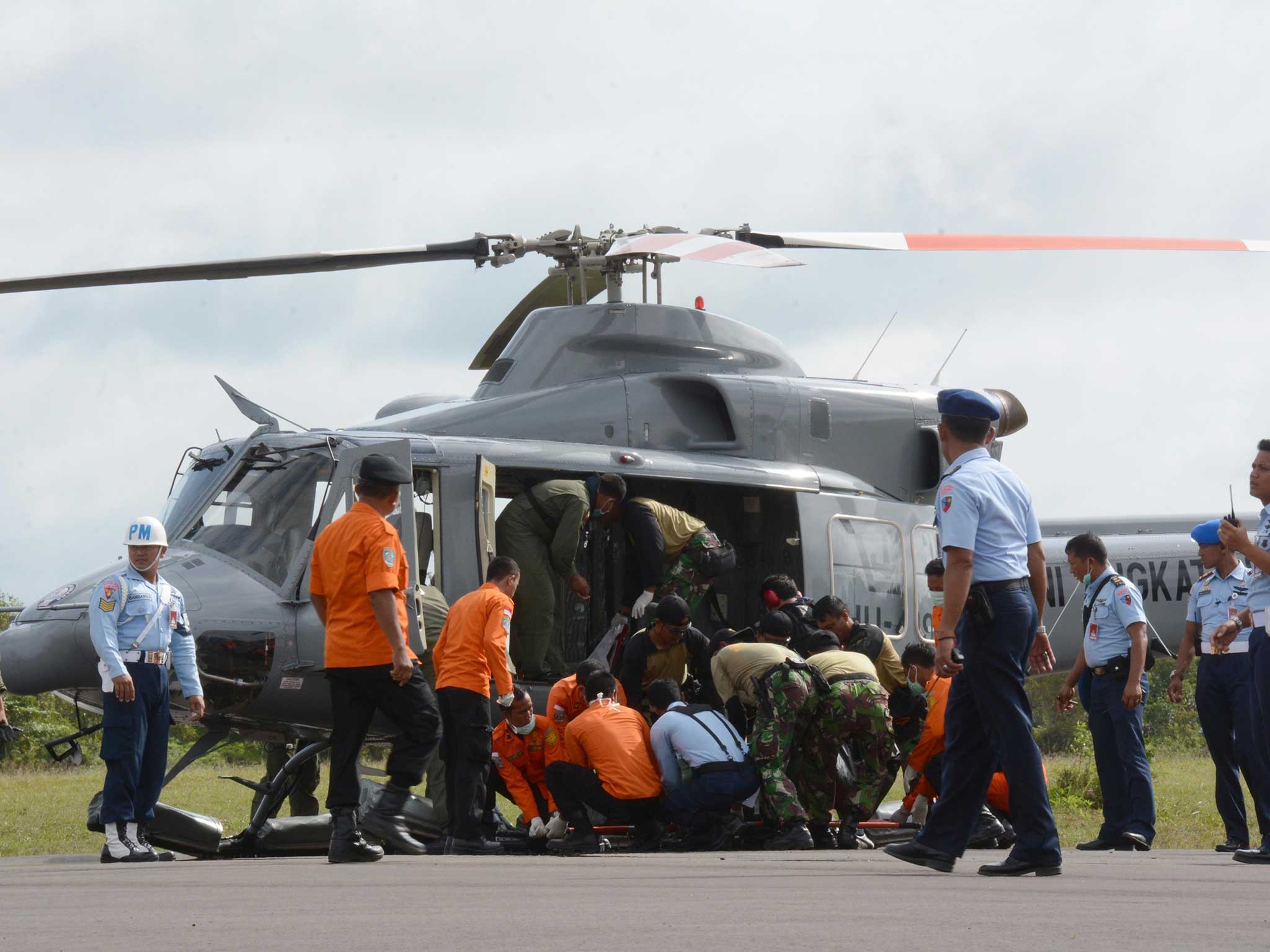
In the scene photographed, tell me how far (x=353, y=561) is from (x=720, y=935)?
11.4 feet

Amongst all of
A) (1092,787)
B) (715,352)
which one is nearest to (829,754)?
(715,352)

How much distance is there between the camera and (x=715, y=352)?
1100 cm

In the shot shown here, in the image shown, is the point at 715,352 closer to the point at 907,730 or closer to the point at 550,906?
the point at 907,730

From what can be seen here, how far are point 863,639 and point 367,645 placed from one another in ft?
11.6

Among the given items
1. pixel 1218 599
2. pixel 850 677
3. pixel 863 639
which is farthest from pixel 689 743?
pixel 1218 599

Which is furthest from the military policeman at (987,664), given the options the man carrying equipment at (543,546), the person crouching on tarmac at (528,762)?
the man carrying equipment at (543,546)

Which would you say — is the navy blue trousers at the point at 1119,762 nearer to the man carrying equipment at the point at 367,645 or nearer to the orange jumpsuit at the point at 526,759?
the orange jumpsuit at the point at 526,759

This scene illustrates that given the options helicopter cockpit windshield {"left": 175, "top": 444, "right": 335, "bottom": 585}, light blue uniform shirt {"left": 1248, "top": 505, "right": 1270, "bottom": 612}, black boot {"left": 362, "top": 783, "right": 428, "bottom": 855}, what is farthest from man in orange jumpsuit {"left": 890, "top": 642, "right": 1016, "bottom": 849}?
helicopter cockpit windshield {"left": 175, "top": 444, "right": 335, "bottom": 585}

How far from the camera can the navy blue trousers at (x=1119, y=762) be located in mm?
8148

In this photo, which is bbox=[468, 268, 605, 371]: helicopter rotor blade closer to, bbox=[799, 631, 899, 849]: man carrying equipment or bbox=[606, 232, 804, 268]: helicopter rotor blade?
bbox=[606, 232, 804, 268]: helicopter rotor blade

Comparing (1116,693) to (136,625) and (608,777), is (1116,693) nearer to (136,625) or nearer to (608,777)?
(608,777)

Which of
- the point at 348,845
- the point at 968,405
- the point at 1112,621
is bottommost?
the point at 348,845

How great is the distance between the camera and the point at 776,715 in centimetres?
796

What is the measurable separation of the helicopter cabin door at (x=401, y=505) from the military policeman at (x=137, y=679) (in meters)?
1.08
